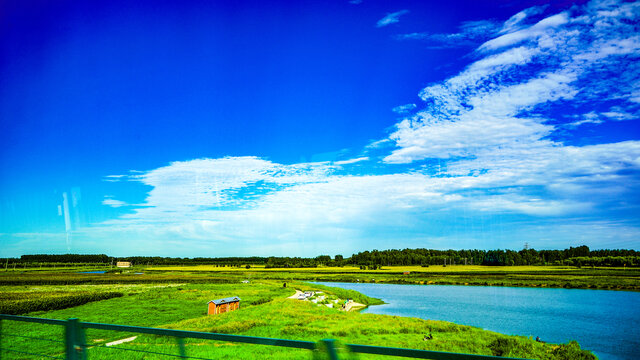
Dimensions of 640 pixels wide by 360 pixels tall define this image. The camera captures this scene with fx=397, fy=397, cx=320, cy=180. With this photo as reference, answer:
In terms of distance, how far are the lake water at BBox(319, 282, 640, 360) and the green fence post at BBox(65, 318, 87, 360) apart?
46.5m

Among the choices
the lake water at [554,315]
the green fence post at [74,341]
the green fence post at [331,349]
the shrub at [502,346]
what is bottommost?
the lake water at [554,315]

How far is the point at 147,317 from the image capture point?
4494 cm

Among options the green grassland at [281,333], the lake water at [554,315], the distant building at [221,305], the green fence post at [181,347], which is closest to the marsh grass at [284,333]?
the green grassland at [281,333]

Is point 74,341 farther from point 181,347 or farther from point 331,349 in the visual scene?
point 331,349

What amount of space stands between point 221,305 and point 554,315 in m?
53.8

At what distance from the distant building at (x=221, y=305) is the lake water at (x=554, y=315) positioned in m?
25.0

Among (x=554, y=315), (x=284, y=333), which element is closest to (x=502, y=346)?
(x=284, y=333)

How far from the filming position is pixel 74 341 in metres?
6.15

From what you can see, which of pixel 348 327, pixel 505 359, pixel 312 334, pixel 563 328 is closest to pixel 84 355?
pixel 505 359

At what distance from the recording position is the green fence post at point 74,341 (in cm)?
612

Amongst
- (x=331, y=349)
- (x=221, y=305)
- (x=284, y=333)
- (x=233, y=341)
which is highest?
(x=331, y=349)

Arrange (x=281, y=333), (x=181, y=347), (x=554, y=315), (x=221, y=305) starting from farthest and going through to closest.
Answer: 1. (x=554, y=315)
2. (x=221, y=305)
3. (x=281, y=333)
4. (x=181, y=347)

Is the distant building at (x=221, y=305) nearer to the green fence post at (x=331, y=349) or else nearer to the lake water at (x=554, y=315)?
the lake water at (x=554, y=315)

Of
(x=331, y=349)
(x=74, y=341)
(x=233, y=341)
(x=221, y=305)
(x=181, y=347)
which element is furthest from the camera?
(x=221, y=305)
